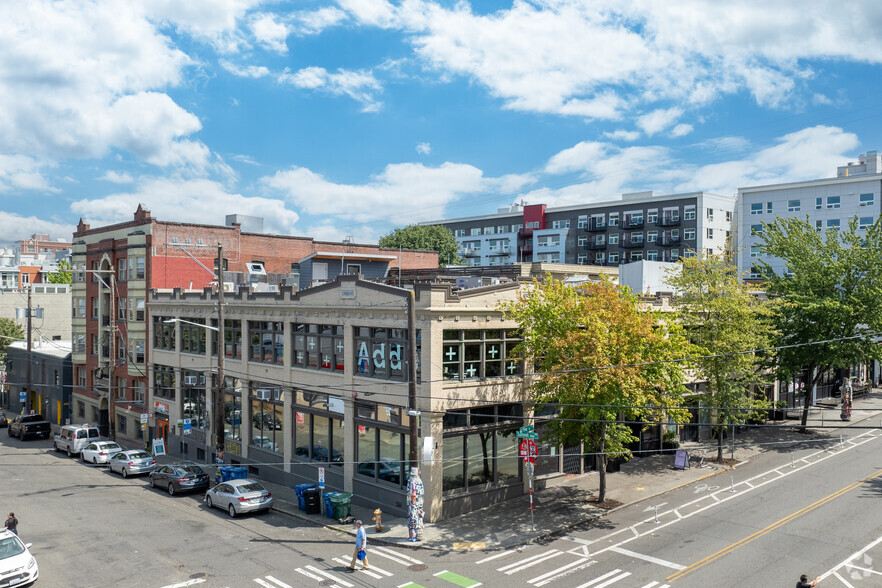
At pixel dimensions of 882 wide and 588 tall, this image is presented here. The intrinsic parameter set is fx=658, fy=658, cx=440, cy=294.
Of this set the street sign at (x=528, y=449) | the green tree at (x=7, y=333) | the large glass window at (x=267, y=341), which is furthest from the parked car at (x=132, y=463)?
the green tree at (x=7, y=333)

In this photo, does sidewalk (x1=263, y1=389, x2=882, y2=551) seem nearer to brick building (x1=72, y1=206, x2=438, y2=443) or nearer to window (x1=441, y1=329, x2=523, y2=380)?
window (x1=441, y1=329, x2=523, y2=380)

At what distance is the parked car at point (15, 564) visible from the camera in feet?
60.7

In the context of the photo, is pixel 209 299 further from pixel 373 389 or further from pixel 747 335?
pixel 747 335

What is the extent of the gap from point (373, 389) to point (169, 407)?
67.8 feet

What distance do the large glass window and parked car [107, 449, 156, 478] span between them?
7.94m

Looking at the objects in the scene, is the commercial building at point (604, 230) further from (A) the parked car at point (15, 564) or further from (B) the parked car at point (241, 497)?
(A) the parked car at point (15, 564)

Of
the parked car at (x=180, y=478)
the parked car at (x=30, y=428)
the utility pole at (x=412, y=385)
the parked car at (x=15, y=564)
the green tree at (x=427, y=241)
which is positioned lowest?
the parked car at (x=30, y=428)

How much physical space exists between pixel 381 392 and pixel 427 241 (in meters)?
59.9

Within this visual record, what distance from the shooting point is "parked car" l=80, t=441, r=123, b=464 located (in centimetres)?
3819

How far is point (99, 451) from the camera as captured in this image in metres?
38.3

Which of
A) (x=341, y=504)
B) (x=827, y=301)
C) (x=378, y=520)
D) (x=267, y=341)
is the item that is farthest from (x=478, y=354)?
(x=827, y=301)

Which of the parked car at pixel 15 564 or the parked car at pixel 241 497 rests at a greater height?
the parked car at pixel 15 564

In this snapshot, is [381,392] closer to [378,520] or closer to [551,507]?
[378,520]

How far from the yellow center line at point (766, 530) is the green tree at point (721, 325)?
5.47 m
